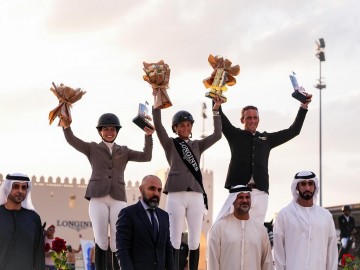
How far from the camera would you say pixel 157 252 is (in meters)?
10.5

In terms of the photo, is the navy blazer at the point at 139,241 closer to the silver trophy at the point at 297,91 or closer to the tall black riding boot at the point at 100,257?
the tall black riding boot at the point at 100,257

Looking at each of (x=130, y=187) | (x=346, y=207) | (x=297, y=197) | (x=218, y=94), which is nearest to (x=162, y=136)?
(x=218, y=94)

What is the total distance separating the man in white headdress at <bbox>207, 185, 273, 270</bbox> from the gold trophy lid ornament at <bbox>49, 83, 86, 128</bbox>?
275cm

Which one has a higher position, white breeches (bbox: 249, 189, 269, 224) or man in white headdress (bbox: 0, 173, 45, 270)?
white breeches (bbox: 249, 189, 269, 224)

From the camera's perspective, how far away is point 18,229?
11.0 meters

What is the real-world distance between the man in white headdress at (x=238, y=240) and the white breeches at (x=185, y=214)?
127cm

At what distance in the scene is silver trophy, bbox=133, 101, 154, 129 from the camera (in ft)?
41.7

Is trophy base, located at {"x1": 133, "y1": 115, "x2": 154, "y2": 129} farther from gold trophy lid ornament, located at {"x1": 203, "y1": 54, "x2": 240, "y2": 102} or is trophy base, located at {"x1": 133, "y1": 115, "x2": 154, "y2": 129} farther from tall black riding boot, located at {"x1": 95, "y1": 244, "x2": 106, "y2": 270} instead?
tall black riding boot, located at {"x1": 95, "y1": 244, "x2": 106, "y2": 270}

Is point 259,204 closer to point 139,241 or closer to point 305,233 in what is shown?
point 305,233

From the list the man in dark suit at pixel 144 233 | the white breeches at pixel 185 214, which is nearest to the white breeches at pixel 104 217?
the white breeches at pixel 185 214

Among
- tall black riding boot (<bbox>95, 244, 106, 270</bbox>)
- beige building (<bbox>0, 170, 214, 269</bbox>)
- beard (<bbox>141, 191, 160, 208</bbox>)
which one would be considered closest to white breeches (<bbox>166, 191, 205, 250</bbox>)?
tall black riding boot (<bbox>95, 244, 106, 270</bbox>)

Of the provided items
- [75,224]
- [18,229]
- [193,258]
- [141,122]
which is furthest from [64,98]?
[75,224]

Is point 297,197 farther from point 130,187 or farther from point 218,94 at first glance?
point 130,187

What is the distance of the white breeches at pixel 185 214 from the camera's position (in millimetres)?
12531
